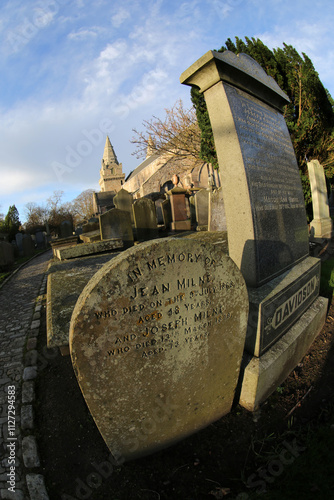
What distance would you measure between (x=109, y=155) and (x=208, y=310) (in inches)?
2550

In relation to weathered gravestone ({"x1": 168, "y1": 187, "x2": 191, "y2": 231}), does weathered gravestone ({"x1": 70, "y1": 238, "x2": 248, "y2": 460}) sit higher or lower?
lower

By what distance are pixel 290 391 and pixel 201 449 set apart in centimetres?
103

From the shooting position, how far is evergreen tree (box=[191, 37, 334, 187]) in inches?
266

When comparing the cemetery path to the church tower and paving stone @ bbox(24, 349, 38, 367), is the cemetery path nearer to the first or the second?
paving stone @ bbox(24, 349, 38, 367)

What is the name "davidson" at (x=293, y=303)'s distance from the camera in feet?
7.64

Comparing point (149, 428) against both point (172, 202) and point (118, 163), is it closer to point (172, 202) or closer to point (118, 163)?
point (172, 202)

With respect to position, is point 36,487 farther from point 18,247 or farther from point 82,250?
point 18,247

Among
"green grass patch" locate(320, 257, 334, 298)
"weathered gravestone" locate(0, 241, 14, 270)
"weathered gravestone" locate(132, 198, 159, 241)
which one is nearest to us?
"green grass patch" locate(320, 257, 334, 298)

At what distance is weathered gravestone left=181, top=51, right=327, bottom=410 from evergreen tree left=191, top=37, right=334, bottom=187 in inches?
193

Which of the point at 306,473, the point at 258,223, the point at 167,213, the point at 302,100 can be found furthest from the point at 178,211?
the point at 306,473

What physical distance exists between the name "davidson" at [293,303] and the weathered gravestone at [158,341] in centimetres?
66

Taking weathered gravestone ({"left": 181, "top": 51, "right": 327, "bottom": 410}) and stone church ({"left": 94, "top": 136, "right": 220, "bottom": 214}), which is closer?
weathered gravestone ({"left": 181, "top": 51, "right": 327, "bottom": 410})

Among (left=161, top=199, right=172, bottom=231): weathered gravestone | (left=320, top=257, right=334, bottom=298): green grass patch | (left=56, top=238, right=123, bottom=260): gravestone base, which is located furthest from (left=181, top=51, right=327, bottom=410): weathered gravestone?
(left=161, top=199, right=172, bottom=231): weathered gravestone

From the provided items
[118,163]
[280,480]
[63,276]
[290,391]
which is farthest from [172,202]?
[118,163]
